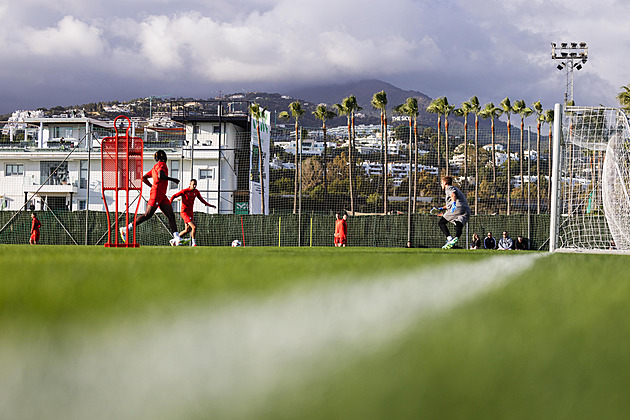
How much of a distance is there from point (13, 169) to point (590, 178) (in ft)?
123

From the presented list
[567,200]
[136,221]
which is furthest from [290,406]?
[567,200]

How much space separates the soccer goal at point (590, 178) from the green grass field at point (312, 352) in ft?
28.3

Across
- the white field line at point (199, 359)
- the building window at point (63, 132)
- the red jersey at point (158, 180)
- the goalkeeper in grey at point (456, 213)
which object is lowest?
the white field line at point (199, 359)

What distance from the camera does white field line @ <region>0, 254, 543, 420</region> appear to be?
98cm

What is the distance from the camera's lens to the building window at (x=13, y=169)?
129 feet

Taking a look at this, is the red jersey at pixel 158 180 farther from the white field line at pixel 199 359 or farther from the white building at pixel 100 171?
the white building at pixel 100 171

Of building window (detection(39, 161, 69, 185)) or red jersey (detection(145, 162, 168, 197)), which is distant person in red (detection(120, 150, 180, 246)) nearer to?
red jersey (detection(145, 162, 168, 197))

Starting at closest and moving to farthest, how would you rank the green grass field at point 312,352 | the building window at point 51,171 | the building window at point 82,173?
1. the green grass field at point 312,352
2. the building window at point 51,171
3. the building window at point 82,173

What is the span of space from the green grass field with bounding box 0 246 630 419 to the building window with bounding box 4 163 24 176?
42.2 metres

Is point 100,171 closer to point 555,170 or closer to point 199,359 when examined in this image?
point 555,170

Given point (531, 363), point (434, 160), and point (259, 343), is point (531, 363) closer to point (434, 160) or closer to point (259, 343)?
point (259, 343)

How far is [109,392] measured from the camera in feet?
3.35

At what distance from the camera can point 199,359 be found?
3.64ft

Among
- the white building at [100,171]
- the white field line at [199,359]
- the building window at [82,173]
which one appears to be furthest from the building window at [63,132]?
the white field line at [199,359]
